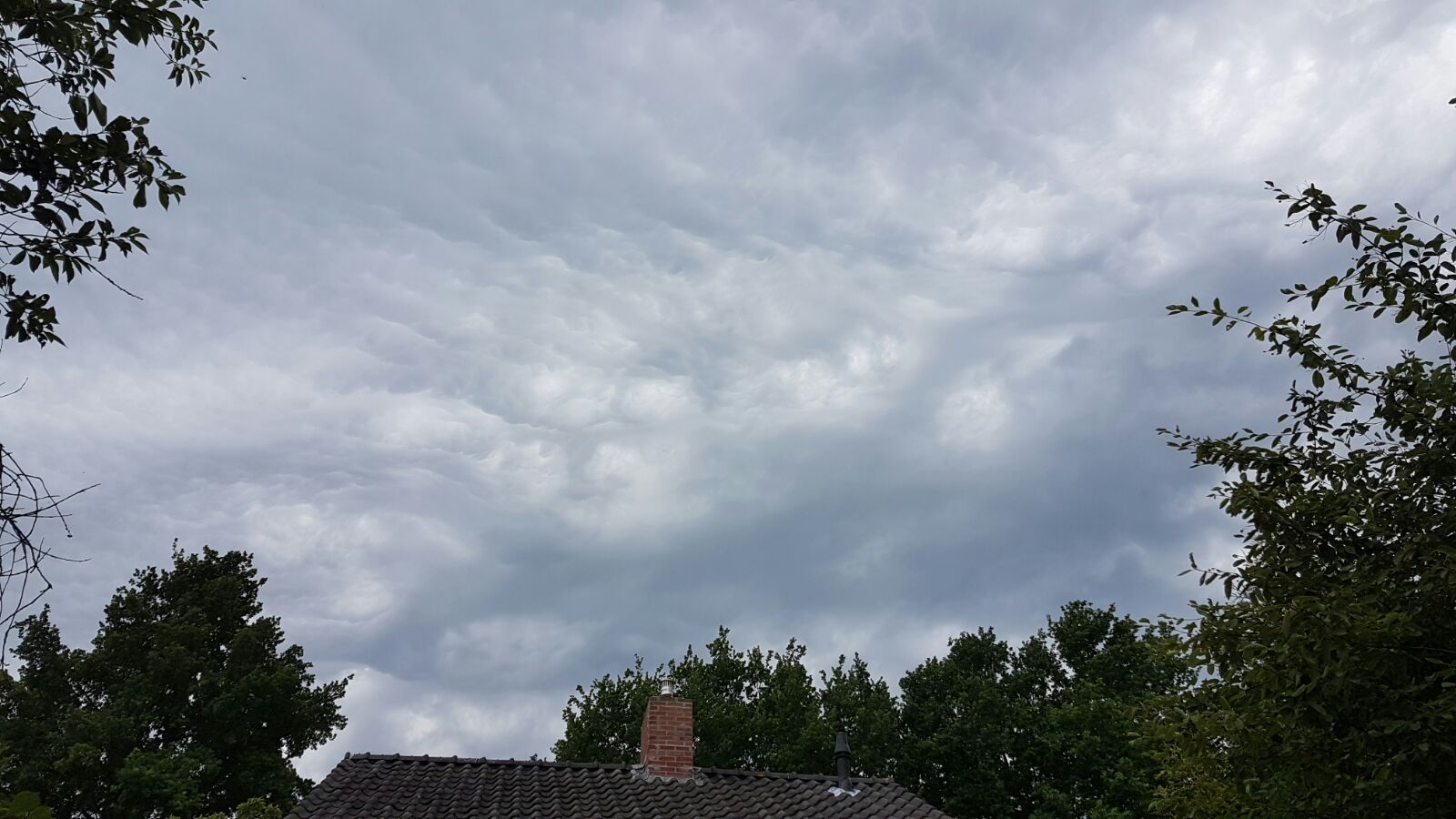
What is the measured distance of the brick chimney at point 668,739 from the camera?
1658cm

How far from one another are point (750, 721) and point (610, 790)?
23.3 metres

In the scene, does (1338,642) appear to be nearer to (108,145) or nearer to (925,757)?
(108,145)

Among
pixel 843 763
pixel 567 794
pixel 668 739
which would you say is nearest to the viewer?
pixel 567 794

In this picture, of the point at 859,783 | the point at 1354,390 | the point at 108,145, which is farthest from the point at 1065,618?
the point at 108,145

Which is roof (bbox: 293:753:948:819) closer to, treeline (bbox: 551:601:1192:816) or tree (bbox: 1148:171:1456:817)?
tree (bbox: 1148:171:1456:817)

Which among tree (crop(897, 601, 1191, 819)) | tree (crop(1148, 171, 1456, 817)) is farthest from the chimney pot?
tree (crop(897, 601, 1191, 819))

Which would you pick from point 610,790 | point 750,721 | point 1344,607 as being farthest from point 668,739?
point 750,721

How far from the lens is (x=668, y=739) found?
661 inches

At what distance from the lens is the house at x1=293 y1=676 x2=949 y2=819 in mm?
14688

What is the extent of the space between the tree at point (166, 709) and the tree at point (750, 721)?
37.2 ft

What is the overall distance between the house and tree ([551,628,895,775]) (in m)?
20.4

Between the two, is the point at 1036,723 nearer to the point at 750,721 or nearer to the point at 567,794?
the point at 750,721

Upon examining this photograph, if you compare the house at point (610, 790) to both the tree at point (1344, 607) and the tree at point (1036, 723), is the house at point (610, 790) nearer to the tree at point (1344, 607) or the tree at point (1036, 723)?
the tree at point (1344, 607)

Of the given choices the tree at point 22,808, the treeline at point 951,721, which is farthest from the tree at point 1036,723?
the tree at point 22,808
